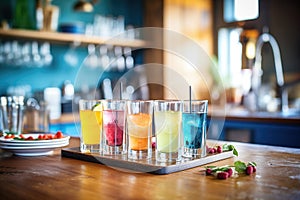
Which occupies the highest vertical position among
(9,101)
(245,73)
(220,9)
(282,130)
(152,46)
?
(220,9)

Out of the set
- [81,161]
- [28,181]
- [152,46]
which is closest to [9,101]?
[81,161]

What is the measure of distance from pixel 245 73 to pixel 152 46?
1.25 metres

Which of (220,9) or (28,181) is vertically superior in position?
(220,9)

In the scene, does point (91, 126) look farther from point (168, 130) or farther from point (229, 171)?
point (229, 171)

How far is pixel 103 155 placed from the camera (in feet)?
4.32

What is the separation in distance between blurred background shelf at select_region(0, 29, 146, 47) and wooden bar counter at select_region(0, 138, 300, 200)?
2.52m

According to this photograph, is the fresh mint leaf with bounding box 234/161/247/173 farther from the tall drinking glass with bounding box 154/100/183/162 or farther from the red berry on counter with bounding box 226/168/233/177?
the tall drinking glass with bounding box 154/100/183/162

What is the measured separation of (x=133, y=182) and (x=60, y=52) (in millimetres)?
3451

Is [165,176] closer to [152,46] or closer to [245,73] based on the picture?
[152,46]

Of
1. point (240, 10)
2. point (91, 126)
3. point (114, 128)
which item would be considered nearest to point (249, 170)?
point (114, 128)

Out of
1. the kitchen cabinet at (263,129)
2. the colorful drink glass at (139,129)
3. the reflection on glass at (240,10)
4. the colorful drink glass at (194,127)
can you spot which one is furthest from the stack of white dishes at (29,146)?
the reflection on glass at (240,10)

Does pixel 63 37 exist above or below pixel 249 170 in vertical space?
above

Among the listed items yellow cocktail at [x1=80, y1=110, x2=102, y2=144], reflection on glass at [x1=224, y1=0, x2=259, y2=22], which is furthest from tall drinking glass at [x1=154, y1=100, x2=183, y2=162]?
reflection on glass at [x1=224, y1=0, x2=259, y2=22]

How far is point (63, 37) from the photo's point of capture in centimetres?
392
